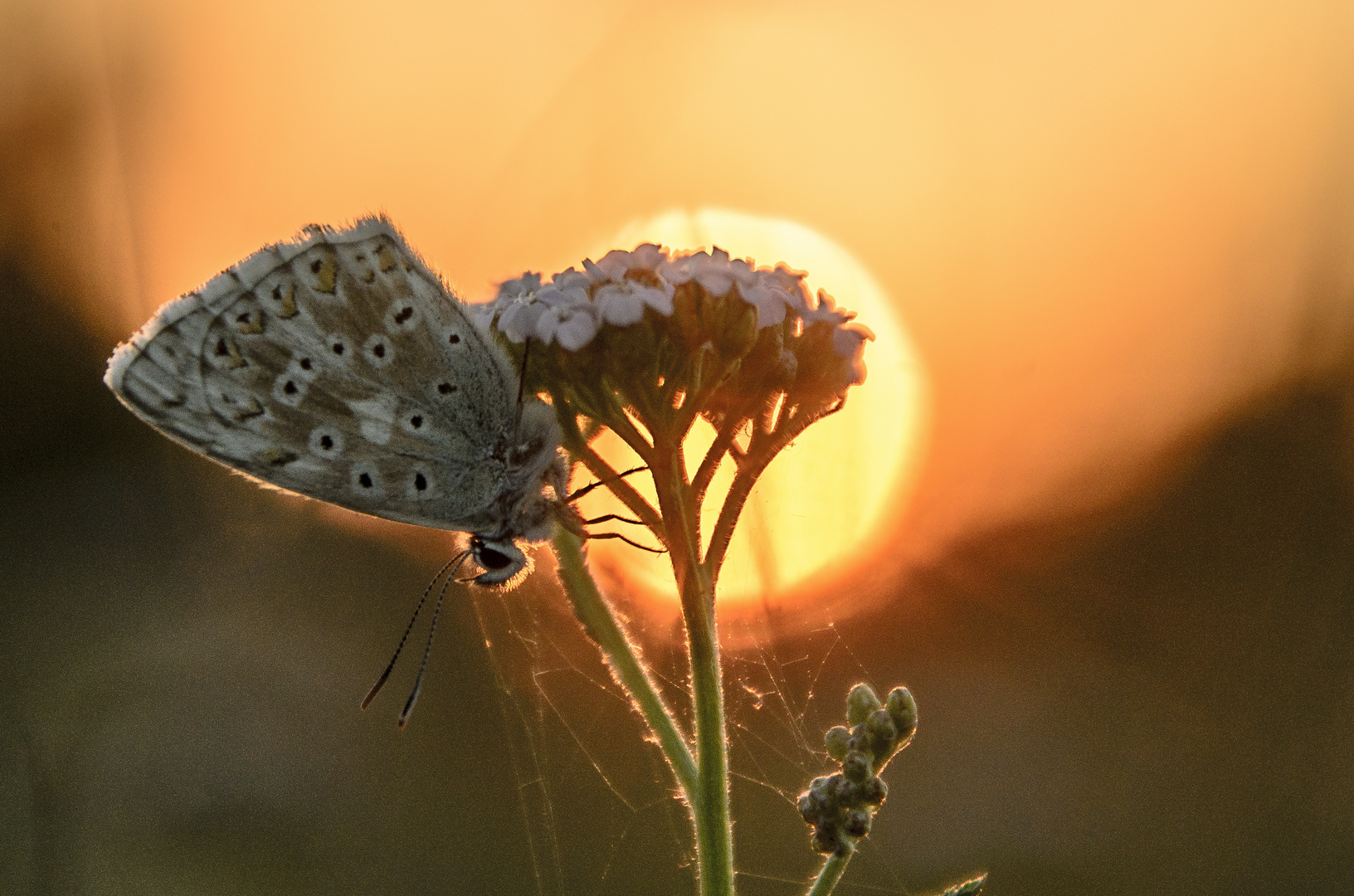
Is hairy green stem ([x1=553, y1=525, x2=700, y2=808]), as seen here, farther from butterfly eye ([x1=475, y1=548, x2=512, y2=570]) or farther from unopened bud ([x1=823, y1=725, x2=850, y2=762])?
Result: unopened bud ([x1=823, y1=725, x2=850, y2=762])

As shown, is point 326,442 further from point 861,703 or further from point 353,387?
point 861,703

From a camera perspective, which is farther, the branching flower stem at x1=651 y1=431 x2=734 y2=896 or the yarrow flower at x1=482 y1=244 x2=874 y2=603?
the yarrow flower at x1=482 y1=244 x2=874 y2=603

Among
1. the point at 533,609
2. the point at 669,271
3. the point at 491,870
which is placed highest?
the point at 669,271

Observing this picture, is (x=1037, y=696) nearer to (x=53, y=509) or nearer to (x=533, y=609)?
(x=533, y=609)

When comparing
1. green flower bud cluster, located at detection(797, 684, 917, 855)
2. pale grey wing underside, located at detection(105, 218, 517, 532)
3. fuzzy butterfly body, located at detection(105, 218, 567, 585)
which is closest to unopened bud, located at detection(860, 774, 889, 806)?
green flower bud cluster, located at detection(797, 684, 917, 855)

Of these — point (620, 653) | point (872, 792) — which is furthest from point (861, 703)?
point (620, 653)

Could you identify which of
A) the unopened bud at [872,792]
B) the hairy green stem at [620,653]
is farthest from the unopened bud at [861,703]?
the hairy green stem at [620,653]

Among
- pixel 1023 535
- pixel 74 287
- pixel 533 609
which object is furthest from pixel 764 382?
pixel 74 287
